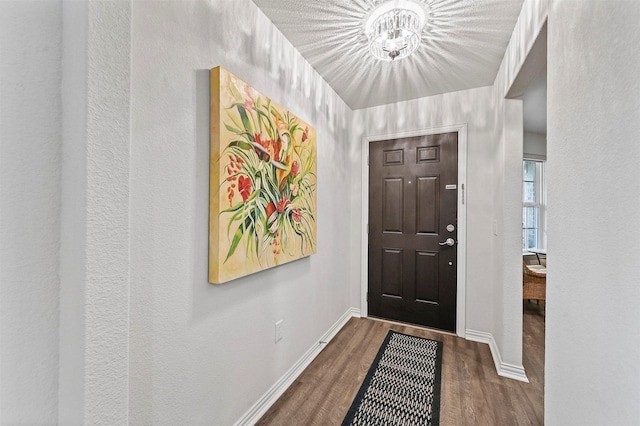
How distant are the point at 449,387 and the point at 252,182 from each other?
1.87 m

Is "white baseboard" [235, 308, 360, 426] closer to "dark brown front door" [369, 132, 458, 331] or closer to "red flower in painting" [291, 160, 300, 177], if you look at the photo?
"dark brown front door" [369, 132, 458, 331]

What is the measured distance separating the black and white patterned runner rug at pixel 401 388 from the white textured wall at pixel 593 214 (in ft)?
2.31

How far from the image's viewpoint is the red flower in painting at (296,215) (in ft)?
6.08

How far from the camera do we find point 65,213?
28.5 inches

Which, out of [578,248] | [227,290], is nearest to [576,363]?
[578,248]

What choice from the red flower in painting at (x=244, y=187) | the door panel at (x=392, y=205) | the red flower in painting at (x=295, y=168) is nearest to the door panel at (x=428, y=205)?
the door panel at (x=392, y=205)

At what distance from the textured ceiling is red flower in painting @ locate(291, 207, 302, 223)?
116cm

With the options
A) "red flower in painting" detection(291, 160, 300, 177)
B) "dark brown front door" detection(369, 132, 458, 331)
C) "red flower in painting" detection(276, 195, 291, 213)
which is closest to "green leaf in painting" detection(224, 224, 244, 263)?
"red flower in painting" detection(276, 195, 291, 213)

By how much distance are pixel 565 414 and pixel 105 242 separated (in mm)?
1620

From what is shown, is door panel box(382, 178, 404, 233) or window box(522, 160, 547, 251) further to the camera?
window box(522, 160, 547, 251)

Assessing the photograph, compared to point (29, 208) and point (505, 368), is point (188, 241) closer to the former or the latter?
point (29, 208)

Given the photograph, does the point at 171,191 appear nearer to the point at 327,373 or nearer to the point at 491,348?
the point at 327,373

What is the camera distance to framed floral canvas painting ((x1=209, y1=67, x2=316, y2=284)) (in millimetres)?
1254

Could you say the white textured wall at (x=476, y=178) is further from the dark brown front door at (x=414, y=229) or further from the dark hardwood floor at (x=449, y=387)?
the dark hardwood floor at (x=449, y=387)
